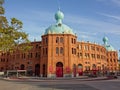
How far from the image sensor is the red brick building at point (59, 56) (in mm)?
73750

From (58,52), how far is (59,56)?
4.46ft

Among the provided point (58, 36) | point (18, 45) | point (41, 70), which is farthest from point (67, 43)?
point (18, 45)

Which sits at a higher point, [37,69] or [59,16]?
[59,16]

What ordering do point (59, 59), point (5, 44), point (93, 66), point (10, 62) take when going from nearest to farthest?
point (5, 44) < point (59, 59) < point (93, 66) < point (10, 62)

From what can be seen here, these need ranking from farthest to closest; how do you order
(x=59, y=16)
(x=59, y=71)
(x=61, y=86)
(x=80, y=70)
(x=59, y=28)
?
(x=80, y=70) < (x=59, y=16) < (x=59, y=28) < (x=59, y=71) < (x=61, y=86)

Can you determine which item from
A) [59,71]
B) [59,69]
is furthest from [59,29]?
[59,71]

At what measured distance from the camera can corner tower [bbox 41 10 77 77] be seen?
73.4m

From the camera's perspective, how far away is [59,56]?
74000mm

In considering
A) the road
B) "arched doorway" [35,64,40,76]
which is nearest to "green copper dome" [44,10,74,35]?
"arched doorway" [35,64,40,76]

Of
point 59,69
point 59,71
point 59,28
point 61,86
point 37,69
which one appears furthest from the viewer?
point 37,69

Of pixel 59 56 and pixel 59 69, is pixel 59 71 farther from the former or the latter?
pixel 59 56

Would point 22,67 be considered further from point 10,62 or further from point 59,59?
point 59,59

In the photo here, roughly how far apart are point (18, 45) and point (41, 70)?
54330 millimetres

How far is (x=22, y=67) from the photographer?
290 ft
